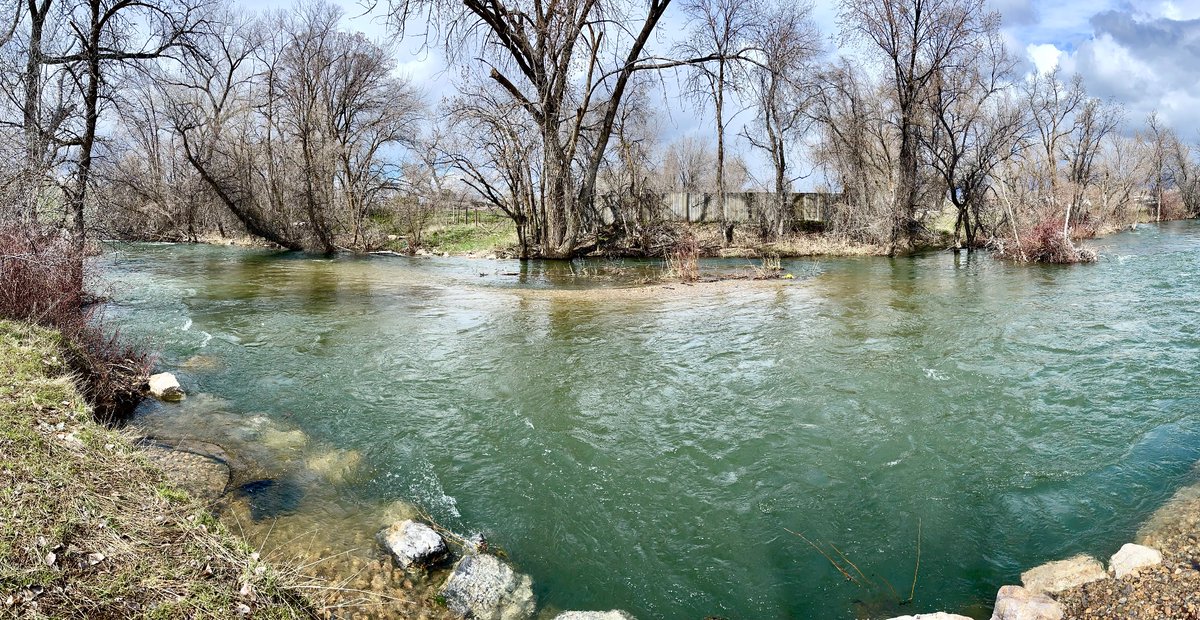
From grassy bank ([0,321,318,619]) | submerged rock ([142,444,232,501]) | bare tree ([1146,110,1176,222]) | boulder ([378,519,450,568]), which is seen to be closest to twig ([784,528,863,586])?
boulder ([378,519,450,568])

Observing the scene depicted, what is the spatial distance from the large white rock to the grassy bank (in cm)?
458

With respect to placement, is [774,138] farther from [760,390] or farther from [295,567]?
[295,567]

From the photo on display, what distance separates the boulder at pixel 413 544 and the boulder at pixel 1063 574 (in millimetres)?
3562

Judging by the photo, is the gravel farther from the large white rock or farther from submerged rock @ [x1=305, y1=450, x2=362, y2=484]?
submerged rock @ [x1=305, y1=450, x2=362, y2=484]

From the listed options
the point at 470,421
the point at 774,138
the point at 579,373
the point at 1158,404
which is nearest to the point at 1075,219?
the point at 774,138

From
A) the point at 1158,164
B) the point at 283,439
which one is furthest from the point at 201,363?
the point at 1158,164

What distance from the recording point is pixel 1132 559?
3.77 metres

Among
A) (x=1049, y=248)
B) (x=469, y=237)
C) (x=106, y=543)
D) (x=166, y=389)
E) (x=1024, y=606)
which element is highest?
(x=469, y=237)

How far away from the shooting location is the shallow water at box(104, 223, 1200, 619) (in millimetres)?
4277

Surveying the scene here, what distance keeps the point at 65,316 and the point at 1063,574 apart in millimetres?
9313

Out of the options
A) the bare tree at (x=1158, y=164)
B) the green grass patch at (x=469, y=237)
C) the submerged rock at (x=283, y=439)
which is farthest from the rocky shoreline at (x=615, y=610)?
the bare tree at (x=1158, y=164)

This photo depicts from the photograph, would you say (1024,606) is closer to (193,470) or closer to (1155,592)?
(1155,592)

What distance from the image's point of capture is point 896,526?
460cm

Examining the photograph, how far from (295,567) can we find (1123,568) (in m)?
4.86
